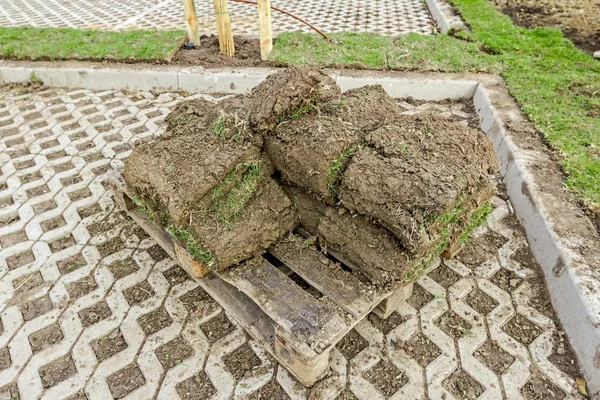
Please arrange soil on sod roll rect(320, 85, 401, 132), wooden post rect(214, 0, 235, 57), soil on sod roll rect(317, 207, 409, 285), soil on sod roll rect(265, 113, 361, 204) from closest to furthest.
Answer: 1. soil on sod roll rect(317, 207, 409, 285)
2. soil on sod roll rect(265, 113, 361, 204)
3. soil on sod roll rect(320, 85, 401, 132)
4. wooden post rect(214, 0, 235, 57)

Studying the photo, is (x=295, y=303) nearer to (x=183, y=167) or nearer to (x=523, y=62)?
(x=183, y=167)

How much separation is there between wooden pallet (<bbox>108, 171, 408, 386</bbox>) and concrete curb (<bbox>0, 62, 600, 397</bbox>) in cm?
114

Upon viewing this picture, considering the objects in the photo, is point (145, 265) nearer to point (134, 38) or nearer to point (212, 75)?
point (212, 75)

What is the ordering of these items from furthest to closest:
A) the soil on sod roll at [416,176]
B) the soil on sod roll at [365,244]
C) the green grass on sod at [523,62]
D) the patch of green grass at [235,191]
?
1. the green grass on sod at [523,62]
2. the patch of green grass at [235,191]
3. the soil on sod roll at [365,244]
4. the soil on sod roll at [416,176]

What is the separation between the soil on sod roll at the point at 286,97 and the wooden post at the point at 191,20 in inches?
165

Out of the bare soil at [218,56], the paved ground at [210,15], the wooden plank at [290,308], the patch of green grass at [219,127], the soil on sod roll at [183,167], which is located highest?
the patch of green grass at [219,127]

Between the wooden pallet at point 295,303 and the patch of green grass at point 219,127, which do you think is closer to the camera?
the wooden pallet at point 295,303

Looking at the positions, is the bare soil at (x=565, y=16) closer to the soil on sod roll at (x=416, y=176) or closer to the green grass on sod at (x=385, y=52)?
the green grass on sod at (x=385, y=52)

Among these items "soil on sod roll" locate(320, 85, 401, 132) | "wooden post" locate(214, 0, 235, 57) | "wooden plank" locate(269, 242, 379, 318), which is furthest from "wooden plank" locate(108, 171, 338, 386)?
"wooden post" locate(214, 0, 235, 57)

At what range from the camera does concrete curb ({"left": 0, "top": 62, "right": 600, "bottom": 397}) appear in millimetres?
2729

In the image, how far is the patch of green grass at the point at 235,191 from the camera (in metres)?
2.84

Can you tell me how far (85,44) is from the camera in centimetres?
679

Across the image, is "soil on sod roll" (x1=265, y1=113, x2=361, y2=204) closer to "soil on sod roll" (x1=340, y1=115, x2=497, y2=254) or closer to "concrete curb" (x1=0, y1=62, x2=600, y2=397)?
"soil on sod roll" (x1=340, y1=115, x2=497, y2=254)

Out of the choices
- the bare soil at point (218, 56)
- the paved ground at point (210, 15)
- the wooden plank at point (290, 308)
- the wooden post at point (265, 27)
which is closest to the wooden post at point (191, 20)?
the bare soil at point (218, 56)
